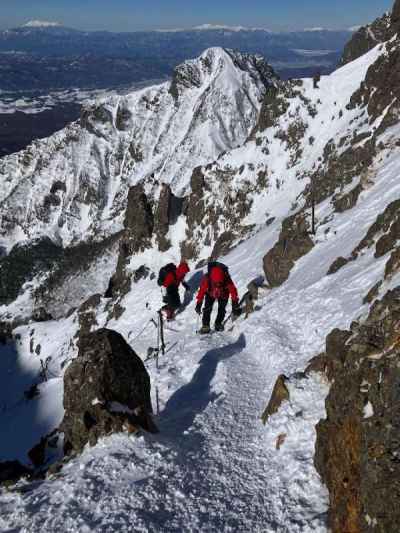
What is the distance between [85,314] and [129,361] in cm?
5456

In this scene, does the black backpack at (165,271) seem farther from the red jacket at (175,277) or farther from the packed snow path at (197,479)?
the packed snow path at (197,479)

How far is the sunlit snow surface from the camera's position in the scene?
10.1 m

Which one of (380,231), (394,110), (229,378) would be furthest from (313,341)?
(394,110)

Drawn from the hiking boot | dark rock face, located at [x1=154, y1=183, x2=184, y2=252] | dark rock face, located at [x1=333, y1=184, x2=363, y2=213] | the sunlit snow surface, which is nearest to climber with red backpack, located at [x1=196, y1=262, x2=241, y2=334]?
the sunlit snow surface

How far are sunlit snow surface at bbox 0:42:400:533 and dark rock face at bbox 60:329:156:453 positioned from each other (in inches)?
24.6

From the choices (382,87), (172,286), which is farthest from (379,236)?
(382,87)

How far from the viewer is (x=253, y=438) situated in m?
12.8

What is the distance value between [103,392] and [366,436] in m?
8.41

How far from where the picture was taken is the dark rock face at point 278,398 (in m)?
13.1

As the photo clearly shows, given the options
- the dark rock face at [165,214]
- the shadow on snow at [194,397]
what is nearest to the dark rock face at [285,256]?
the shadow on snow at [194,397]

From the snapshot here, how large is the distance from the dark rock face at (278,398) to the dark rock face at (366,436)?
288 cm

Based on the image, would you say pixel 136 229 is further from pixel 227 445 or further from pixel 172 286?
pixel 227 445

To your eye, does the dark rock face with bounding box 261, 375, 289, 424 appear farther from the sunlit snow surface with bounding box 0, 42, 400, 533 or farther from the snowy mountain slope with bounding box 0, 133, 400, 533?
the sunlit snow surface with bounding box 0, 42, 400, 533

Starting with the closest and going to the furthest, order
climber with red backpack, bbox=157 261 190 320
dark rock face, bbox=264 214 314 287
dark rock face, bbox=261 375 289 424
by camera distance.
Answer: dark rock face, bbox=261 375 289 424, dark rock face, bbox=264 214 314 287, climber with red backpack, bbox=157 261 190 320
